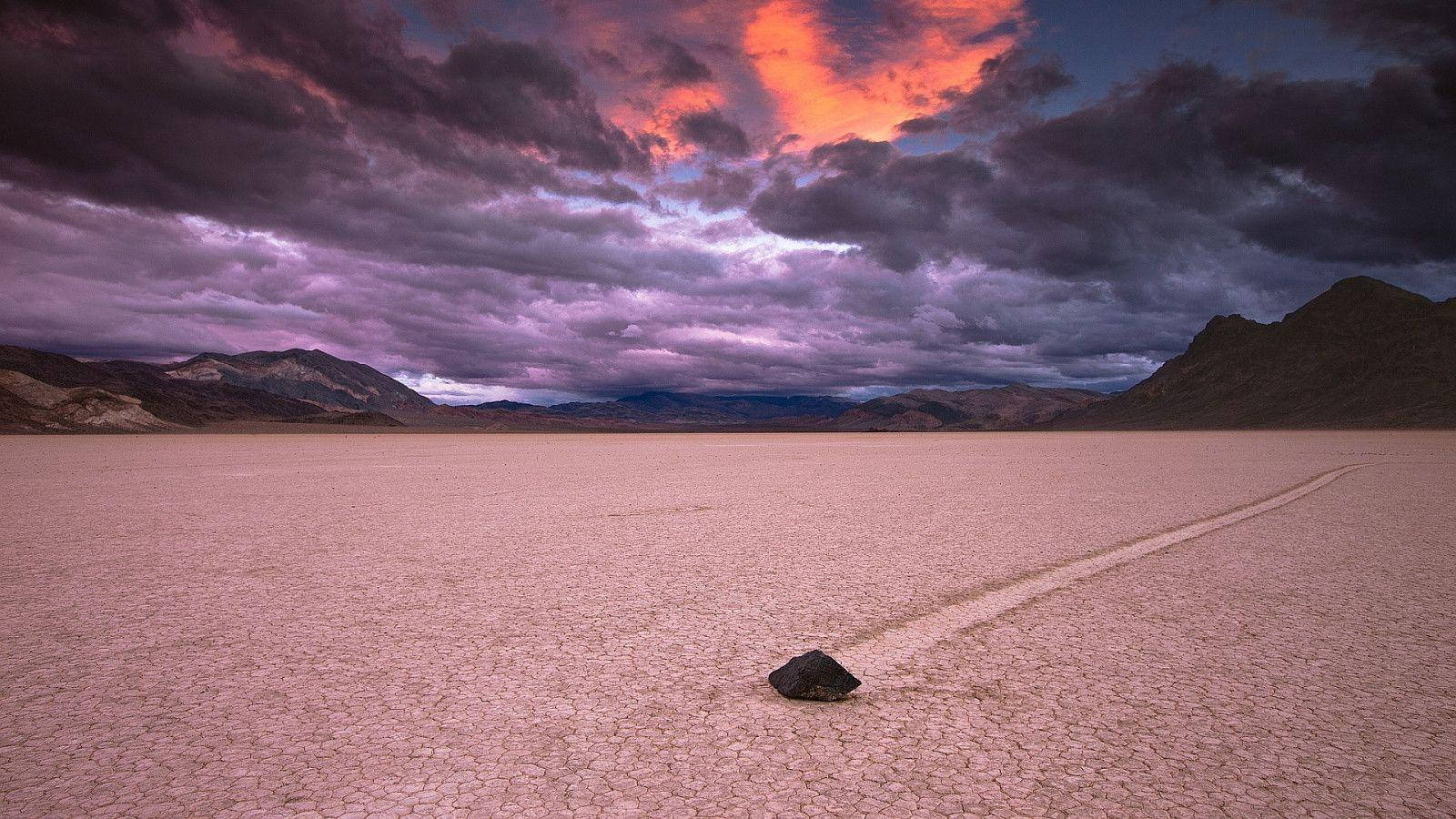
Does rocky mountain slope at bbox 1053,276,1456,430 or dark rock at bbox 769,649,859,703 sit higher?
rocky mountain slope at bbox 1053,276,1456,430

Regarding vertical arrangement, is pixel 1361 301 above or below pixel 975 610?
above

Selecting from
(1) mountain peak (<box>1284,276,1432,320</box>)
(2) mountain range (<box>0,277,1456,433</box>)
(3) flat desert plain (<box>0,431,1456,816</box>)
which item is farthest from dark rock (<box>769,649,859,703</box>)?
(1) mountain peak (<box>1284,276,1432,320</box>)

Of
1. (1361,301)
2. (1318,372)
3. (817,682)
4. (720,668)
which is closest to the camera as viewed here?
(817,682)

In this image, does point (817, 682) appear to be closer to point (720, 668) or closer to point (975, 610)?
point (720, 668)

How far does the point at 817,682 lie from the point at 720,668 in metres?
0.89

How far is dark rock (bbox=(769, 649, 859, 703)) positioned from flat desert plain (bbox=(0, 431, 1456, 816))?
3.8 inches

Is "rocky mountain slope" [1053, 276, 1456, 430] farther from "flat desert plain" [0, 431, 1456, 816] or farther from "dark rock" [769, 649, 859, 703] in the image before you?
"dark rock" [769, 649, 859, 703]

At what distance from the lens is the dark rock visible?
457 cm

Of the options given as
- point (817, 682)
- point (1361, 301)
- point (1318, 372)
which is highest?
point (1361, 301)

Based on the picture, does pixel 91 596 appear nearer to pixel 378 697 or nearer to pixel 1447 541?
pixel 378 697

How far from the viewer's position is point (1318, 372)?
148m

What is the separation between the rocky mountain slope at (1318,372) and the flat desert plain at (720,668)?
139924 millimetres

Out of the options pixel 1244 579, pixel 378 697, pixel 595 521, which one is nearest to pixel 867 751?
pixel 378 697

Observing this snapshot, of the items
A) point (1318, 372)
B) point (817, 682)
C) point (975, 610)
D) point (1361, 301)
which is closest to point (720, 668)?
point (817, 682)
